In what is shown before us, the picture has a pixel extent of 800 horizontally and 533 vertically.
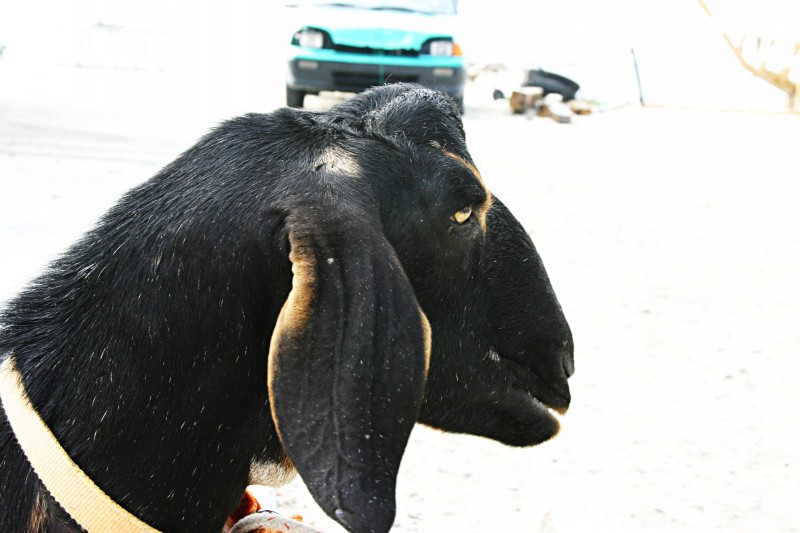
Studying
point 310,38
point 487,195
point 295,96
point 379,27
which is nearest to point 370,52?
point 379,27

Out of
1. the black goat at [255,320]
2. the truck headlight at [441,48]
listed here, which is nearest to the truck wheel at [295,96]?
the truck headlight at [441,48]

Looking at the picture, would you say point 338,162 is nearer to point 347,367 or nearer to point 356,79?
point 347,367

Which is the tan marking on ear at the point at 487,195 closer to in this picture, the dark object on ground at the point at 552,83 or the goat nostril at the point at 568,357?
the goat nostril at the point at 568,357

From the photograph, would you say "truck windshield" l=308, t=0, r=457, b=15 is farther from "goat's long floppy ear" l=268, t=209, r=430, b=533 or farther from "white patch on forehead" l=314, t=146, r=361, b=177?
"goat's long floppy ear" l=268, t=209, r=430, b=533

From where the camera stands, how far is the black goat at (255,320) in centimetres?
169

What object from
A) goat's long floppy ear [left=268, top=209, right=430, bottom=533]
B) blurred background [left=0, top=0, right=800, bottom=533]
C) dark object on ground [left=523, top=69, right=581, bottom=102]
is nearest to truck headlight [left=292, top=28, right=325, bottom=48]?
blurred background [left=0, top=0, right=800, bottom=533]

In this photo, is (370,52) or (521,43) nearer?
(370,52)

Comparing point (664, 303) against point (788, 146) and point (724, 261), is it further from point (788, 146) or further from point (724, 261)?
point (788, 146)

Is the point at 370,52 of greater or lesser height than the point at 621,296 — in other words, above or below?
above

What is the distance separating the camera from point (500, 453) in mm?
4156

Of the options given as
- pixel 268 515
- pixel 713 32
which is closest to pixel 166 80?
pixel 713 32

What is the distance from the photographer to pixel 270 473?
2025 mm

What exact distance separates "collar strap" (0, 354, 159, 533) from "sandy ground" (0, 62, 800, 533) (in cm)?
162

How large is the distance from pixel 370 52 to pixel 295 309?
426 inches
